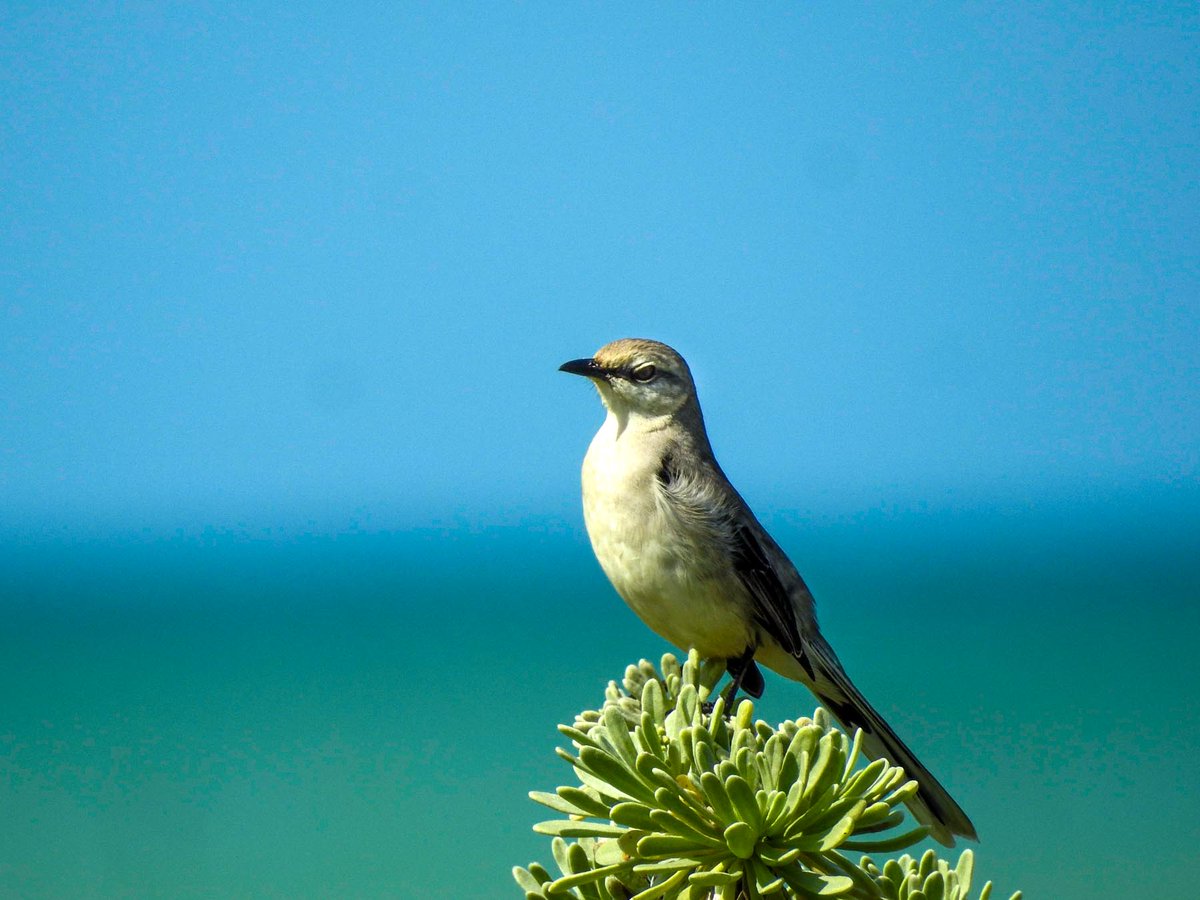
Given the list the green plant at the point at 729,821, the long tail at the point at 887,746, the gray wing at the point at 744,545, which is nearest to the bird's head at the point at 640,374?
the gray wing at the point at 744,545

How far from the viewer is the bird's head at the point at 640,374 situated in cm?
401

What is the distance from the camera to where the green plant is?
163 cm

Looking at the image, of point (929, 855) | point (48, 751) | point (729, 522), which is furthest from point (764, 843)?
point (48, 751)

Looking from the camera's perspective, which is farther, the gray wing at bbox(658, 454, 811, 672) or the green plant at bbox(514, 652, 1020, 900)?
the gray wing at bbox(658, 454, 811, 672)

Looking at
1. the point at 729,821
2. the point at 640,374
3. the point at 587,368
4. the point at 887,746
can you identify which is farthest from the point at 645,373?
the point at 729,821

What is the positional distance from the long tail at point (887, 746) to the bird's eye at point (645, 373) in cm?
103

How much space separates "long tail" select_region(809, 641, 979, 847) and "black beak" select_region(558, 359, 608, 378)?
114 centimetres

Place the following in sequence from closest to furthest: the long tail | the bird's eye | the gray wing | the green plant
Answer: the green plant
the long tail
the gray wing
the bird's eye

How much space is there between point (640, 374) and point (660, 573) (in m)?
0.73

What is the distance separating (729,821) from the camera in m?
1.68

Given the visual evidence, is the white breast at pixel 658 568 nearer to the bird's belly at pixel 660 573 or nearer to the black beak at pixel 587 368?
the bird's belly at pixel 660 573

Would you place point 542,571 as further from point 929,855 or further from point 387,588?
point 929,855

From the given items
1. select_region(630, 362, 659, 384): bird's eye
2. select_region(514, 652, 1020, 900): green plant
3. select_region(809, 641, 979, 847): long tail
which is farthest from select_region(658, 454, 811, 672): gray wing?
select_region(514, 652, 1020, 900): green plant

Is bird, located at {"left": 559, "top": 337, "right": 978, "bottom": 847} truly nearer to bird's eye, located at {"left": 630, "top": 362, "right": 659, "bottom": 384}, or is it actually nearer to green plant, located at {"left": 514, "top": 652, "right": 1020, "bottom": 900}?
bird's eye, located at {"left": 630, "top": 362, "right": 659, "bottom": 384}
